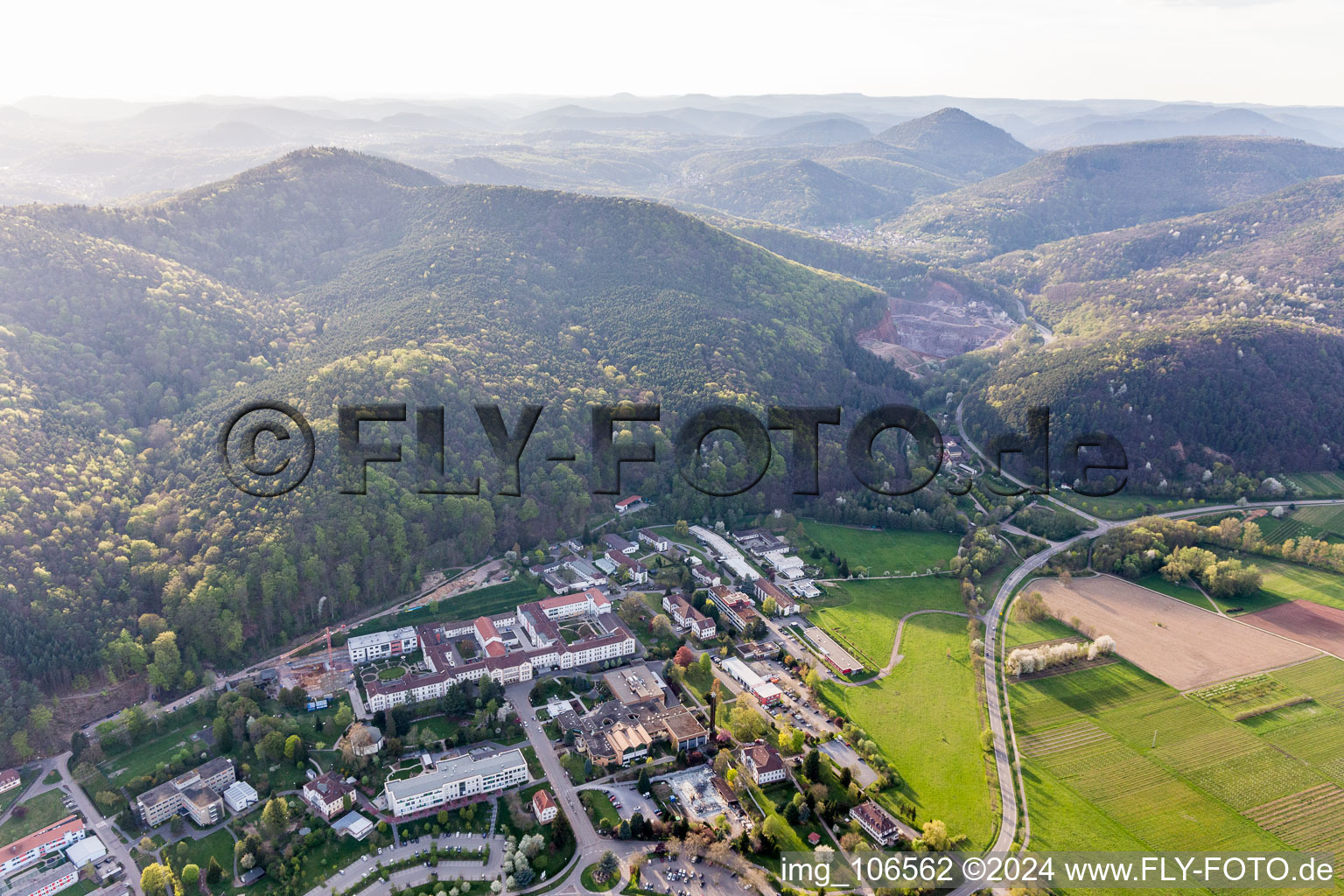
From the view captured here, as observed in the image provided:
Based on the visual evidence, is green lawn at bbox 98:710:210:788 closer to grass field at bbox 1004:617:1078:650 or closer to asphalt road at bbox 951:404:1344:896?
asphalt road at bbox 951:404:1344:896

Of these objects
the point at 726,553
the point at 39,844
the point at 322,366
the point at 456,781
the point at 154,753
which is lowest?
the point at 154,753

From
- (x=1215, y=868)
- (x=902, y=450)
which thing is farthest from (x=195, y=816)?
(x=902, y=450)

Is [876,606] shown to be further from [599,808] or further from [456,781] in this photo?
[456,781]

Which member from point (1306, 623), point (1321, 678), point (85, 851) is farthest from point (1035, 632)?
point (85, 851)

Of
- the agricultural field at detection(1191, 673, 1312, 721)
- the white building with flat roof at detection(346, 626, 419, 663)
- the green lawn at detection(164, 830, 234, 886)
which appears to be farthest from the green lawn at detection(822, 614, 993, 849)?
the green lawn at detection(164, 830, 234, 886)

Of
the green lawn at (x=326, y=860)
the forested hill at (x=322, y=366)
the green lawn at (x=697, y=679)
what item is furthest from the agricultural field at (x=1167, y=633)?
the green lawn at (x=326, y=860)

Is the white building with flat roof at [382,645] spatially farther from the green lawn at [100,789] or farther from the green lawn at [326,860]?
the green lawn at [326,860]
